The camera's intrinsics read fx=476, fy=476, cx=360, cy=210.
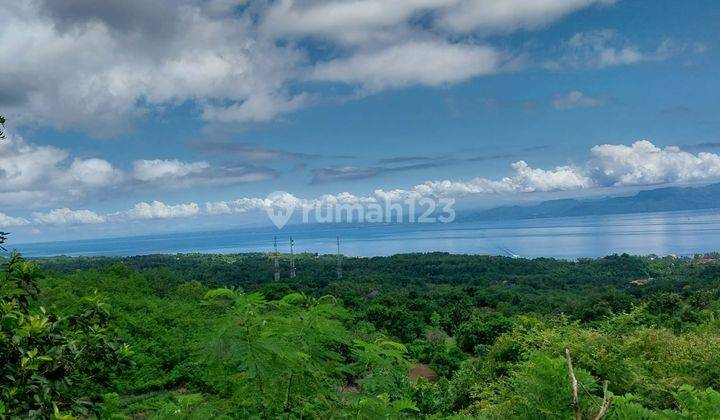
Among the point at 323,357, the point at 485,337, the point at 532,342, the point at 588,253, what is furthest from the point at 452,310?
the point at 588,253

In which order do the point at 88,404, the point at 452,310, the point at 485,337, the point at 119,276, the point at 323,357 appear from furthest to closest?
the point at 452,310, the point at 119,276, the point at 485,337, the point at 323,357, the point at 88,404

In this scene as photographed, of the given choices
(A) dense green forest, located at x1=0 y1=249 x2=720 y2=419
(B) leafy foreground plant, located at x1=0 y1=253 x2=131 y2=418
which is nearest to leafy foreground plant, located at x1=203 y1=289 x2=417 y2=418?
(A) dense green forest, located at x1=0 y1=249 x2=720 y2=419

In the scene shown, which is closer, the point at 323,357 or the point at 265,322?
the point at 265,322

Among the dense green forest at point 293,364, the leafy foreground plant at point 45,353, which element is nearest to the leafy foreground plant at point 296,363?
the dense green forest at point 293,364

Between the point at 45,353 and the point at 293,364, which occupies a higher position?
the point at 45,353

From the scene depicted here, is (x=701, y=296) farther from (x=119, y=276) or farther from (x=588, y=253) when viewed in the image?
(x=588, y=253)

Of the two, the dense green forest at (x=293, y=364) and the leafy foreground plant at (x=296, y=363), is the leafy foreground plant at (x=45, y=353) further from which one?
the leafy foreground plant at (x=296, y=363)

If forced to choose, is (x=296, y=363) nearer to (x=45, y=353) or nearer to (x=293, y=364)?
(x=293, y=364)

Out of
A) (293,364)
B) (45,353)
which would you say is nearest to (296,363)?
(293,364)
